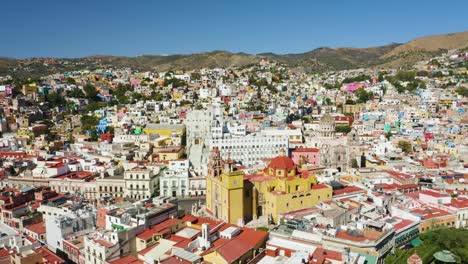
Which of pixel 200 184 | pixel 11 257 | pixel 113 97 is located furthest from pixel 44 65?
pixel 11 257

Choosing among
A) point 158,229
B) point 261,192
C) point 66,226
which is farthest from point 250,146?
point 66,226

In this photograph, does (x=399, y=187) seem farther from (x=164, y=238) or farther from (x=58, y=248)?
(x=58, y=248)

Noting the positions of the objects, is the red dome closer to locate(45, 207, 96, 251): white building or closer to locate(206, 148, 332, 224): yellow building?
locate(206, 148, 332, 224): yellow building

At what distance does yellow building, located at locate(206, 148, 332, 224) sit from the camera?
3002 centimetres

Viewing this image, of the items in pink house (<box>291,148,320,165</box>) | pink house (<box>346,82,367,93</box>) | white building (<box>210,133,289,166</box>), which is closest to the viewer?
white building (<box>210,133,289,166</box>)

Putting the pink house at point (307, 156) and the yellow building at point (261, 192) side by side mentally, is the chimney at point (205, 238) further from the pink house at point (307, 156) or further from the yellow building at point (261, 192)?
the pink house at point (307, 156)

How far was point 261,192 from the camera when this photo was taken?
31.9 metres

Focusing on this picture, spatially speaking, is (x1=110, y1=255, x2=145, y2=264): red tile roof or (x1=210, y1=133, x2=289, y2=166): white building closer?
(x1=110, y1=255, x2=145, y2=264): red tile roof

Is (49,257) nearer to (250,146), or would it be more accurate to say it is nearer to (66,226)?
(66,226)

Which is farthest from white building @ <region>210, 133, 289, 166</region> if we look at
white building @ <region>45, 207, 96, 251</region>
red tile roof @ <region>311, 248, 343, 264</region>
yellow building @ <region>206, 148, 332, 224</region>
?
red tile roof @ <region>311, 248, 343, 264</region>

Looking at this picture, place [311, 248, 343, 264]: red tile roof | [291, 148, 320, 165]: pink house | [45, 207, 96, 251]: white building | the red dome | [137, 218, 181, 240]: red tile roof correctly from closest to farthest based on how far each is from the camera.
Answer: [311, 248, 343, 264]: red tile roof → [137, 218, 181, 240]: red tile roof → [45, 207, 96, 251]: white building → the red dome → [291, 148, 320, 165]: pink house

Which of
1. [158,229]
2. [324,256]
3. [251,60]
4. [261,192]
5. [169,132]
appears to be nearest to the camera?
[324,256]

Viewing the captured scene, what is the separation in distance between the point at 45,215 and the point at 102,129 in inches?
1350

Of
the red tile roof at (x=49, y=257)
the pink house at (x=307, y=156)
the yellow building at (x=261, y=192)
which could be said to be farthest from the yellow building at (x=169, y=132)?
the red tile roof at (x=49, y=257)
